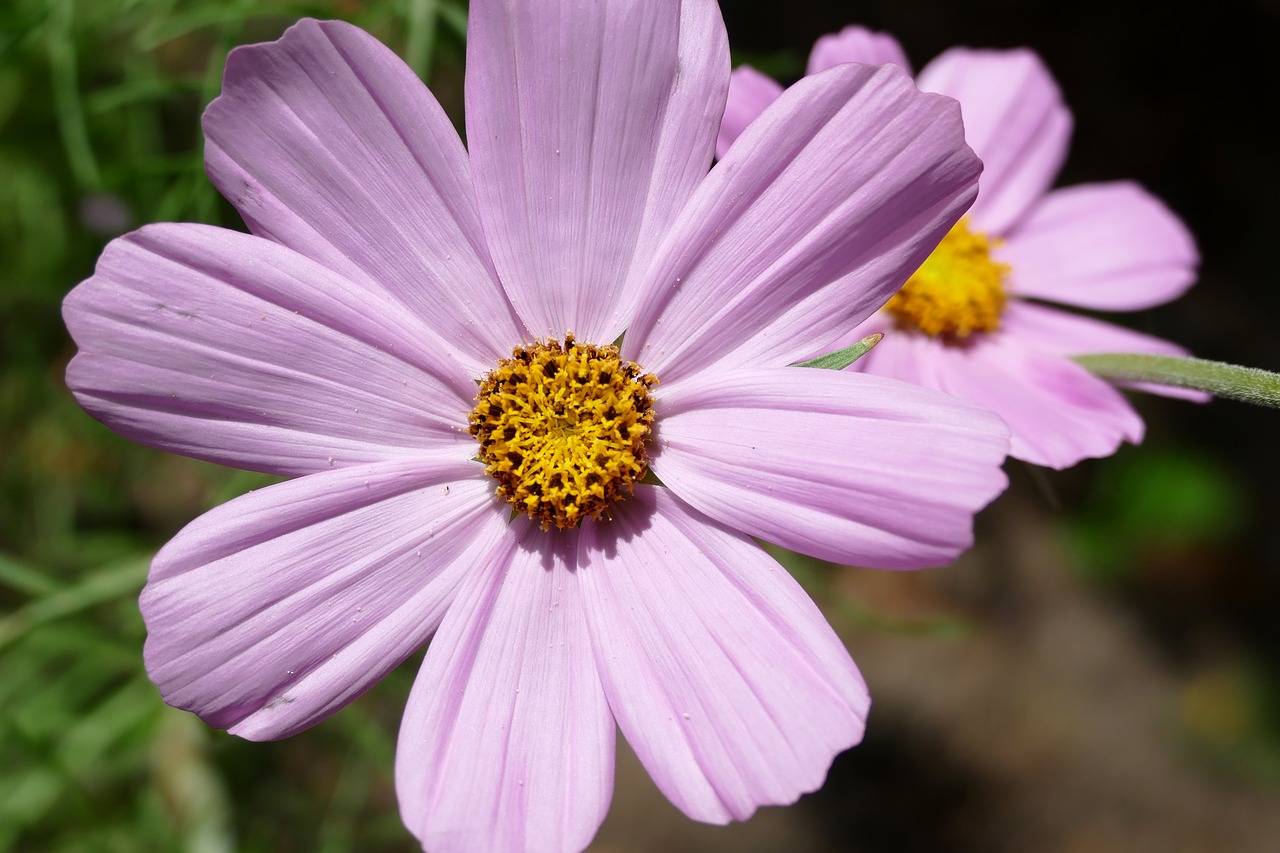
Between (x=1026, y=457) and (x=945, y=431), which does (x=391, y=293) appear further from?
(x=1026, y=457)

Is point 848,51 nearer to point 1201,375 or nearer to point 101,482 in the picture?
point 1201,375

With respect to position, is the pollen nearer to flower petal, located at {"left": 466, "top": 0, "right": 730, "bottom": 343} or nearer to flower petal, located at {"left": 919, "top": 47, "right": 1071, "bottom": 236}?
flower petal, located at {"left": 466, "top": 0, "right": 730, "bottom": 343}

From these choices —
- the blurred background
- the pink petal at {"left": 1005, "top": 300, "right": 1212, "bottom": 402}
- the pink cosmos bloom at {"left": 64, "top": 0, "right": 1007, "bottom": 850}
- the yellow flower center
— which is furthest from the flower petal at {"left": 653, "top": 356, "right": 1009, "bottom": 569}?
the blurred background

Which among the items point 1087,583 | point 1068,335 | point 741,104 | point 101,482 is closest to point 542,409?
point 741,104

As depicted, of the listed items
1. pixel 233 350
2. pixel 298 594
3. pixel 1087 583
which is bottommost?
pixel 1087 583

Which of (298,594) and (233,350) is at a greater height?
(233,350)

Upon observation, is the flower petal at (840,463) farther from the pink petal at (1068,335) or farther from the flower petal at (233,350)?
the pink petal at (1068,335)

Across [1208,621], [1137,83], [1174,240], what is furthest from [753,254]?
[1208,621]
